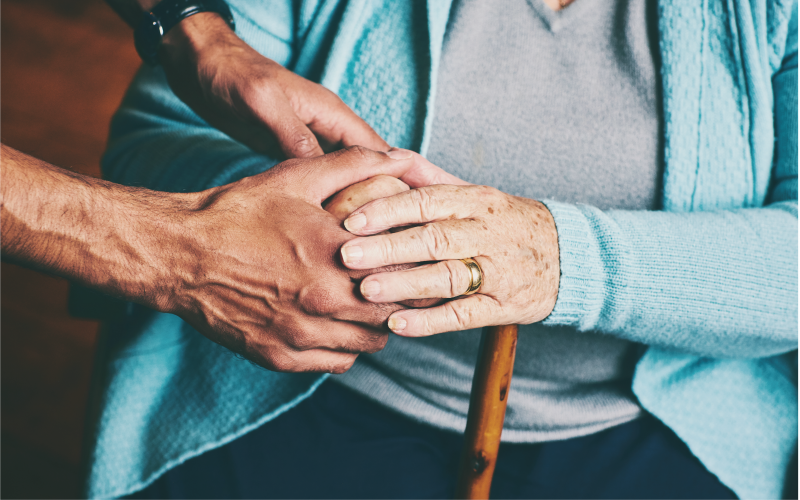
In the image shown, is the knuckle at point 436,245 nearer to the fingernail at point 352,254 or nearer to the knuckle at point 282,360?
the fingernail at point 352,254

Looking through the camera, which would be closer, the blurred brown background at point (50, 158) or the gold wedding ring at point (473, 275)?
the gold wedding ring at point (473, 275)

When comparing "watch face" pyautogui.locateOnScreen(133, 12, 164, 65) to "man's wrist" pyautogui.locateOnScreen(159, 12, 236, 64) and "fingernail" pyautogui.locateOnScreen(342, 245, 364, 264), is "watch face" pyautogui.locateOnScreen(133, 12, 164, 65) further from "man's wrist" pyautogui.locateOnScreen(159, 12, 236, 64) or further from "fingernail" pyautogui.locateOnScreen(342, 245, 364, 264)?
"fingernail" pyautogui.locateOnScreen(342, 245, 364, 264)

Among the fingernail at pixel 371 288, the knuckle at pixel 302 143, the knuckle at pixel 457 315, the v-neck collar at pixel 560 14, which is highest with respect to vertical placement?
the v-neck collar at pixel 560 14

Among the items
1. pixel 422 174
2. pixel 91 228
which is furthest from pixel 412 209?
pixel 91 228

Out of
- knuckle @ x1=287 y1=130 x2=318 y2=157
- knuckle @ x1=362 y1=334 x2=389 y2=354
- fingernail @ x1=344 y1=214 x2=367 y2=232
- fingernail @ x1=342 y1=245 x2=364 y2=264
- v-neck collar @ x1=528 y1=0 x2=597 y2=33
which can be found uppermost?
v-neck collar @ x1=528 y1=0 x2=597 y2=33

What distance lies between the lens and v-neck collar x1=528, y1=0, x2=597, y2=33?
807 mm

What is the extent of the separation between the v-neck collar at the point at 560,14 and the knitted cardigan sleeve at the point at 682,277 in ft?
1.18

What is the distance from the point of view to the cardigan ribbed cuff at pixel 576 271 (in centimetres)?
60

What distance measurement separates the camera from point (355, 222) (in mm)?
561

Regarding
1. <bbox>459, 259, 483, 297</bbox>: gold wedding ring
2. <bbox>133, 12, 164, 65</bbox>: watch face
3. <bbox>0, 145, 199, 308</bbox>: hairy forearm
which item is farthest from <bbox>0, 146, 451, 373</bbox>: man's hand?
<bbox>133, 12, 164, 65</bbox>: watch face

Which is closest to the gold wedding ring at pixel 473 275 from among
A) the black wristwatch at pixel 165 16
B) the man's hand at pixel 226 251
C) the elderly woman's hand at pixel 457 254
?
the elderly woman's hand at pixel 457 254

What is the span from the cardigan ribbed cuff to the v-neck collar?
37 centimetres

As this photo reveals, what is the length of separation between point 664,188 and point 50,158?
7.82 ft

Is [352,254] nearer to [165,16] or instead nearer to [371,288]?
[371,288]
